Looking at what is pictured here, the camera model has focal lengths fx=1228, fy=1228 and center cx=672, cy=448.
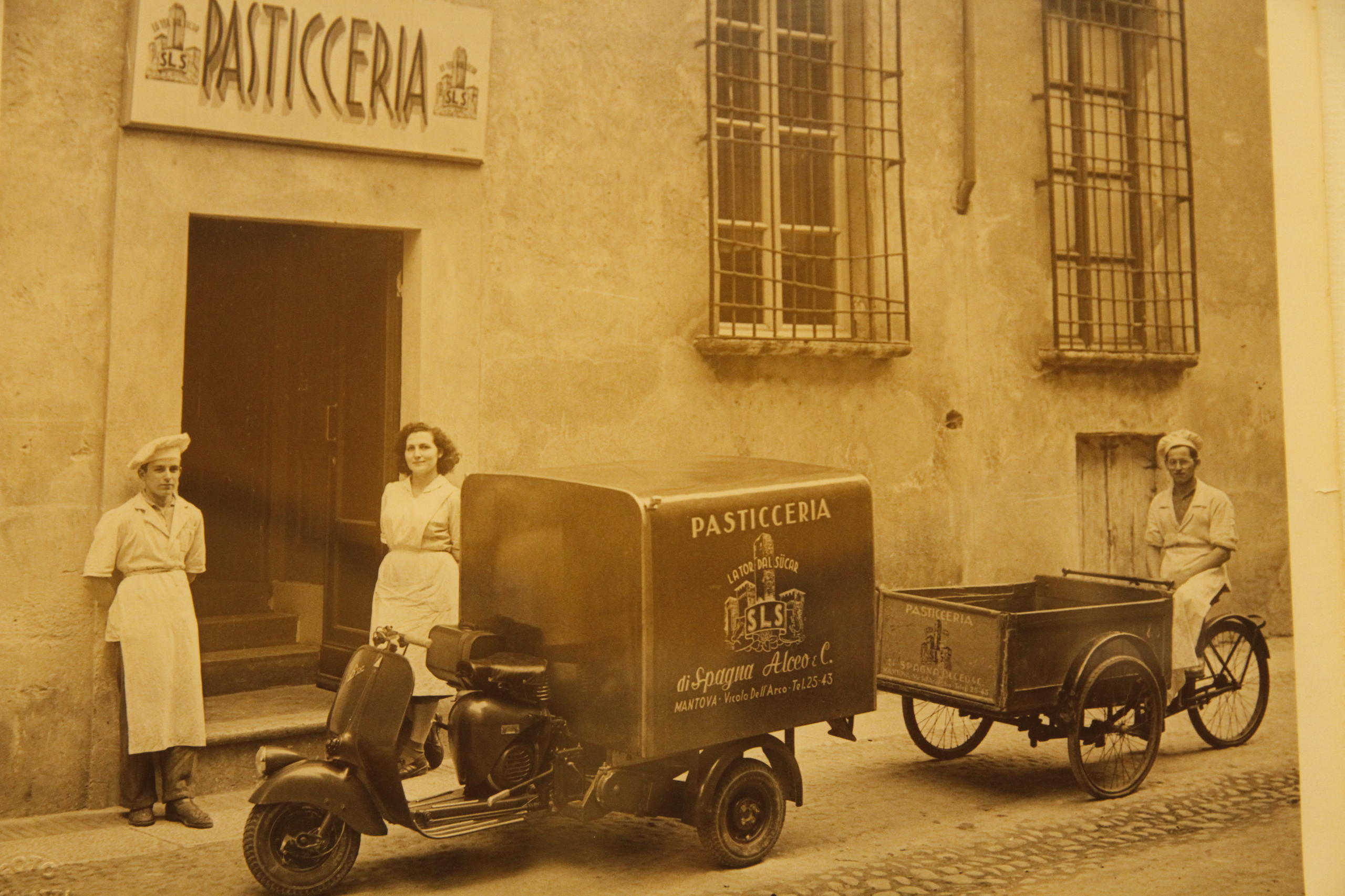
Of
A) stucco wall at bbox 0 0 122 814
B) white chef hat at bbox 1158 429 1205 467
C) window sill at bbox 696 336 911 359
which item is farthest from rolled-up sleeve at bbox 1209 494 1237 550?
stucco wall at bbox 0 0 122 814

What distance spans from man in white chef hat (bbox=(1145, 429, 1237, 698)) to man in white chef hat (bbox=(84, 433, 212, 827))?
5.04m

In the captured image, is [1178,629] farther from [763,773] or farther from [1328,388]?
[1328,388]

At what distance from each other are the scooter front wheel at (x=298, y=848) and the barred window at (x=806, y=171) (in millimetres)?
4346

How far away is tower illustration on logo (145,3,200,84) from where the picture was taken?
596cm

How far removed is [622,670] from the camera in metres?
4.54

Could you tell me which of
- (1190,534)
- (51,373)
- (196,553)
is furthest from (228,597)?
(1190,534)

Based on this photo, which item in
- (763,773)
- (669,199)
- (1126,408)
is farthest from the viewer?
(1126,408)

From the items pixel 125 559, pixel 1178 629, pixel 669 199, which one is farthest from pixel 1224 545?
pixel 125 559

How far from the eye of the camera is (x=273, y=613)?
8.06 metres

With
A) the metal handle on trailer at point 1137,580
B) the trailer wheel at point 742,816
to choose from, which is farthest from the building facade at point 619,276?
the trailer wheel at point 742,816

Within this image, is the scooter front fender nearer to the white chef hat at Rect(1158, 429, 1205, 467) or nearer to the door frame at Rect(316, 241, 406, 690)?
the door frame at Rect(316, 241, 406, 690)

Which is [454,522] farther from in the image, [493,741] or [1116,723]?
[1116,723]

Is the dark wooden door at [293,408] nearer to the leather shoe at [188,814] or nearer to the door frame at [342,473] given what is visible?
the door frame at [342,473]

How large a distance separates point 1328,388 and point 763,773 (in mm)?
3096
